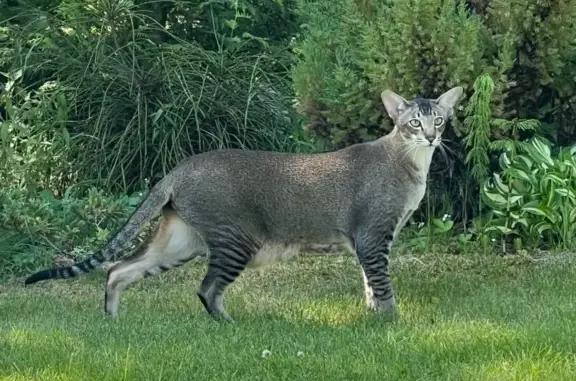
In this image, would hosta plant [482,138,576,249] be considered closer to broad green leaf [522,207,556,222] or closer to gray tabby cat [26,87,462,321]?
broad green leaf [522,207,556,222]

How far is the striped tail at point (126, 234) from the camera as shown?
8117 millimetres

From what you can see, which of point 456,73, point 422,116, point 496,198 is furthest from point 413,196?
point 456,73

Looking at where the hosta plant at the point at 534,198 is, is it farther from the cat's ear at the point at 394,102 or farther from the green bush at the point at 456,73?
the cat's ear at the point at 394,102

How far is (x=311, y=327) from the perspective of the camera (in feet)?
24.7

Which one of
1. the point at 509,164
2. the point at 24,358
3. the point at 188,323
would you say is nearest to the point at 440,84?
the point at 509,164

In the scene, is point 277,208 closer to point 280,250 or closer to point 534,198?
point 280,250

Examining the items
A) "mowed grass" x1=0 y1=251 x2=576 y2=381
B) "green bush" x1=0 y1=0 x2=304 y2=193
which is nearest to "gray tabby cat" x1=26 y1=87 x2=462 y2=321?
"mowed grass" x1=0 y1=251 x2=576 y2=381

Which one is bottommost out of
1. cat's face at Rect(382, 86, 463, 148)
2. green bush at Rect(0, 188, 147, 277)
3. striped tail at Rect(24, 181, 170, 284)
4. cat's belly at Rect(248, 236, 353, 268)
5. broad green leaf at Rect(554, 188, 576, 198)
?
green bush at Rect(0, 188, 147, 277)

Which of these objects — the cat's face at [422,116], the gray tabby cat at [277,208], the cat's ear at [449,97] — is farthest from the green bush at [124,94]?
the cat's ear at [449,97]

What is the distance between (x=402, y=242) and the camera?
10570mm

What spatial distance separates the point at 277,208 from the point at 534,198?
2583mm

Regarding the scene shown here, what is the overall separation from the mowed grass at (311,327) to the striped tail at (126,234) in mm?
361

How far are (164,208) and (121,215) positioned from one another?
2.74 m

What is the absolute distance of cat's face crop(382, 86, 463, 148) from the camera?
842 cm
